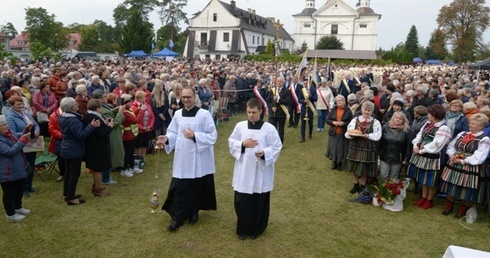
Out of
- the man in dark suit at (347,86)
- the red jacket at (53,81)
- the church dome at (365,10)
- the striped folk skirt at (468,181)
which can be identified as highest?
the church dome at (365,10)

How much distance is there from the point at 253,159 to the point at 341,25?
7745cm

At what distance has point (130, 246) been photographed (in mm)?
4930

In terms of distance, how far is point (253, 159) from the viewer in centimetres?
493

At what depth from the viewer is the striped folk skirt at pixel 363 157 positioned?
6590 millimetres

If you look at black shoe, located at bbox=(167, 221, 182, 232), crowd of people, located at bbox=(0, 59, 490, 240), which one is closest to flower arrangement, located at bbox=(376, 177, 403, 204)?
crowd of people, located at bbox=(0, 59, 490, 240)

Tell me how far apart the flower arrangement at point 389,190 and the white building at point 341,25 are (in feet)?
236

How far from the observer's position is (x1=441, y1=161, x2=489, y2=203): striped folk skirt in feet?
18.5

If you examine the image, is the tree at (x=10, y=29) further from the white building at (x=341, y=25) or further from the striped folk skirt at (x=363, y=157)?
the striped folk skirt at (x=363, y=157)

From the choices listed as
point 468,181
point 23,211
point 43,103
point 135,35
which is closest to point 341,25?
point 135,35

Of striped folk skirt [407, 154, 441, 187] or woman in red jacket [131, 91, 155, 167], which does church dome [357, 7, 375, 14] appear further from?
striped folk skirt [407, 154, 441, 187]

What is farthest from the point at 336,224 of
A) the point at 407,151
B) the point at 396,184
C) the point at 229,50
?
the point at 229,50

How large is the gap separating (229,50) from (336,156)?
5290 centimetres

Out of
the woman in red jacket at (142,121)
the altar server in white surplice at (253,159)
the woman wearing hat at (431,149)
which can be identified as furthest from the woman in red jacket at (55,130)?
the woman wearing hat at (431,149)

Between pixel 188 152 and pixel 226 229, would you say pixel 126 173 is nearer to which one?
pixel 188 152
